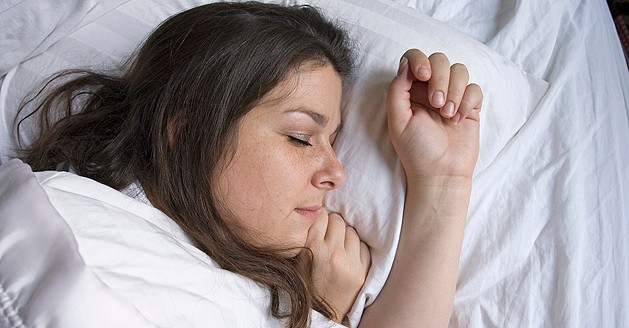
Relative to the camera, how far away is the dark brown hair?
3.47ft

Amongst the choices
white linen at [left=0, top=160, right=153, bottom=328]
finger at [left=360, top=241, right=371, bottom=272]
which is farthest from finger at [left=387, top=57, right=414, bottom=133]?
white linen at [left=0, top=160, right=153, bottom=328]

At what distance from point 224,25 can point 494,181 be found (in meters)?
0.54

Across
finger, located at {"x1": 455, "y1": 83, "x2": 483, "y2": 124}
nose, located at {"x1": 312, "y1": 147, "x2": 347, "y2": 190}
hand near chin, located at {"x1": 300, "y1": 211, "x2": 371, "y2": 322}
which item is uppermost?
finger, located at {"x1": 455, "y1": 83, "x2": 483, "y2": 124}

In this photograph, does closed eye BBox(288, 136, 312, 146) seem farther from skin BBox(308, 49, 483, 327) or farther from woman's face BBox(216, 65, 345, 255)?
skin BBox(308, 49, 483, 327)

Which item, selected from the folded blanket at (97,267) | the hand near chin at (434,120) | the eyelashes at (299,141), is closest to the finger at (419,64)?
the hand near chin at (434,120)

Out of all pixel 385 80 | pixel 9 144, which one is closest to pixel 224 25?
pixel 385 80

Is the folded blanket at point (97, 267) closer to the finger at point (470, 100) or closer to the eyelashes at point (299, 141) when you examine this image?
the eyelashes at point (299, 141)

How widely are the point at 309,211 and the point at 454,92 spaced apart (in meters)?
0.31

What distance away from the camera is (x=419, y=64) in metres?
1.13

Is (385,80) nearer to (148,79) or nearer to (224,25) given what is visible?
(224,25)

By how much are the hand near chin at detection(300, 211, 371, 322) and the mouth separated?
40mm

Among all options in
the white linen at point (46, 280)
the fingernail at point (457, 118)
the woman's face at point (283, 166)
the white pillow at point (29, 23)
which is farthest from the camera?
the white pillow at point (29, 23)

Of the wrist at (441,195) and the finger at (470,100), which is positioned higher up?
the finger at (470,100)

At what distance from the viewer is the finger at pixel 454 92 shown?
3.68ft
